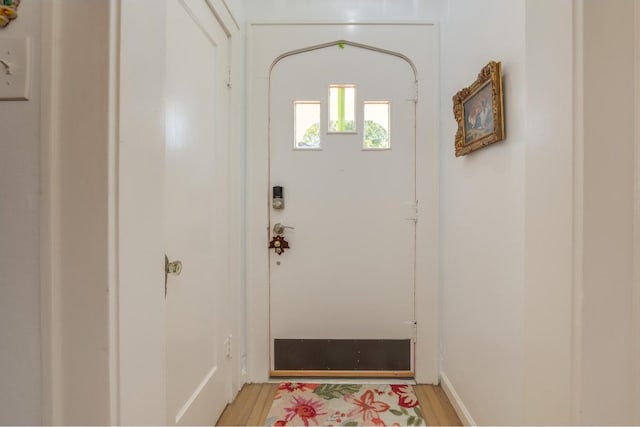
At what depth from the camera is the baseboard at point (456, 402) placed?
1.32 m

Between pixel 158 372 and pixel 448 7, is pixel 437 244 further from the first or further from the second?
pixel 158 372

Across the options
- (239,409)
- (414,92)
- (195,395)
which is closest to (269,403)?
(239,409)

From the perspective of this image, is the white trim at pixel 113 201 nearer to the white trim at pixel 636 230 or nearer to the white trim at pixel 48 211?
the white trim at pixel 48 211

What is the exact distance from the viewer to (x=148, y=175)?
0.62m

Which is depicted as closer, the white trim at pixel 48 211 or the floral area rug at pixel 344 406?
A: the white trim at pixel 48 211

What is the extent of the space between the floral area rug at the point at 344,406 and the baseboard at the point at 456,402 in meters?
0.19

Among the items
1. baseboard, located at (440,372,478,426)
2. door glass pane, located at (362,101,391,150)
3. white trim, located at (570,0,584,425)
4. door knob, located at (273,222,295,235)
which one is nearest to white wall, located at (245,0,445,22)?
door glass pane, located at (362,101,391,150)

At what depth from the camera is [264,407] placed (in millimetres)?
1485

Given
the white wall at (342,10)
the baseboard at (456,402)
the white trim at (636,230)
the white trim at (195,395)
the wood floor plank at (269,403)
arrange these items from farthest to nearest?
the white wall at (342,10) < the wood floor plank at (269,403) < the baseboard at (456,402) < the white trim at (195,395) < the white trim at (636,230)

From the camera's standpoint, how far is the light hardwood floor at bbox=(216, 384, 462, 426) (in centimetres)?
140

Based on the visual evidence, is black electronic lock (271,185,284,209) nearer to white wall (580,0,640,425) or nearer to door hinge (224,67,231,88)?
door hinge (224,67,231,88)

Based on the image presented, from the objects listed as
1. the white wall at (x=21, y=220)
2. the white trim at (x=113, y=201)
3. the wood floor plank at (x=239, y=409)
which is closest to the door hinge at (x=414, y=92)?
the white trim at (x=113, y=201)

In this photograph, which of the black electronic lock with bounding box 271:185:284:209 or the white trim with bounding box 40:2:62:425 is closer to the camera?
the white trim with bounding box 40:2:62:425

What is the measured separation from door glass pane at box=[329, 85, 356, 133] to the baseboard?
5.17 ft
